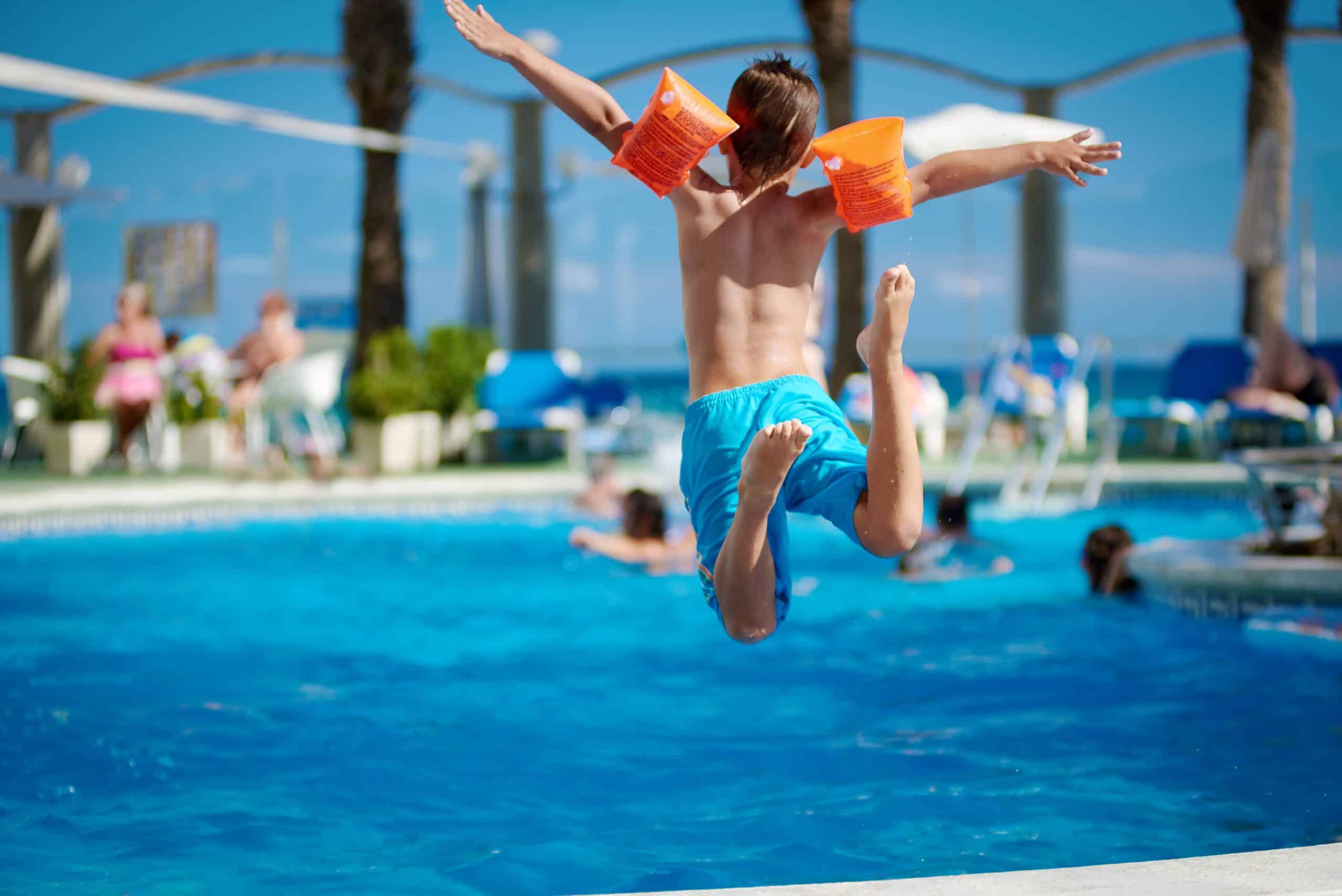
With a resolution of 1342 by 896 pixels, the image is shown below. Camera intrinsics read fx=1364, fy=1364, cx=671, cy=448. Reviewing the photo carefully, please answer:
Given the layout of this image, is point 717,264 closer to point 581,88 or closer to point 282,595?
point 581,88

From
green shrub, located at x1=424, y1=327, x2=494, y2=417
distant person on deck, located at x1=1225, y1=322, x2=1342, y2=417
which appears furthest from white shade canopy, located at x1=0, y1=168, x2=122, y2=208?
distant person on deck, located at x1=1225, y1=322, x2=1342, y2=417

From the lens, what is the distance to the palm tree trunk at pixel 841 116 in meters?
11.3

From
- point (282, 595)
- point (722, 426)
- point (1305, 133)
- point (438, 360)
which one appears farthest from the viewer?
point (1305, 133)

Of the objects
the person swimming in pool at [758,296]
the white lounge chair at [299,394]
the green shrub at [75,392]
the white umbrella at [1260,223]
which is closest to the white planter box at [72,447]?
the green shrub at [75,392]

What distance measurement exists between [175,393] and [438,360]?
2.17m

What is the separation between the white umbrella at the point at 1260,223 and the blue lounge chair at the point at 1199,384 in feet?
6.69

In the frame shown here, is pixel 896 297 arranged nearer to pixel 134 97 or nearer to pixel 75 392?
pixel 134 97

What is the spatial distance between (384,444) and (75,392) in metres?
2.44

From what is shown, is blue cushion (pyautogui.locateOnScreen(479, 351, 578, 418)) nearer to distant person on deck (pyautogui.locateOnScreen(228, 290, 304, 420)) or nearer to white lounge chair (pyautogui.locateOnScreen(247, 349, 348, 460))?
white lounge chair (pyautogui.locateOnScreen(247, 349, 348, 460))

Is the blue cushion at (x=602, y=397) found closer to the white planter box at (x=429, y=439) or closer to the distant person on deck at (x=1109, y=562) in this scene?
the white planter box at (x=429, y=439)

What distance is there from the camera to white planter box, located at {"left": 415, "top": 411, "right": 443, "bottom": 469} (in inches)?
444

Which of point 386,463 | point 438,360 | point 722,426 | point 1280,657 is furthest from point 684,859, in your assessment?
point 438,360

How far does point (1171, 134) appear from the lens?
31.9m

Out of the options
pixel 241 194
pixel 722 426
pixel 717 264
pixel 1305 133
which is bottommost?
pixel 722 426
